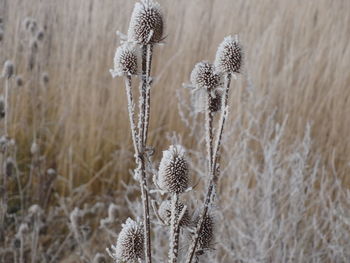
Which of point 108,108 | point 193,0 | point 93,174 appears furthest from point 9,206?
point 193,0

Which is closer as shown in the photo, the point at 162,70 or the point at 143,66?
the point at 143,66

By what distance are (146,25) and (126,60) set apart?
73mm

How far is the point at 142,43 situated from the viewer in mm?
986

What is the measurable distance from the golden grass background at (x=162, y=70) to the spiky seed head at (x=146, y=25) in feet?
5.61

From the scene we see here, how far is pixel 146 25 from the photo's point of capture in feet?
3.20

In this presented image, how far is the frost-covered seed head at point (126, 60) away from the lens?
101cm

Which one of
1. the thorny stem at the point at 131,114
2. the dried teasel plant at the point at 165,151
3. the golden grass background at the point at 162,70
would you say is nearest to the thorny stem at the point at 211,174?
the dried teasel plant at the point at 165,151

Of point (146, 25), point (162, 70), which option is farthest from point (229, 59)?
point (162, 70)

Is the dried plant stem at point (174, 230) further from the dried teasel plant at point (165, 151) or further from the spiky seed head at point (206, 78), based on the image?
the spiky seed head at point (206, 78)

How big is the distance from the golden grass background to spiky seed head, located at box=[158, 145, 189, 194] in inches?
69.1

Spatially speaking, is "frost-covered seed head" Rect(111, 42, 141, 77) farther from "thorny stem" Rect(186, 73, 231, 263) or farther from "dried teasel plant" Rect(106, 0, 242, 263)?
"thorny stem" Rect(186, 73, 231, 263)

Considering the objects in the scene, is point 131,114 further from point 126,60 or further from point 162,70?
point 162,70

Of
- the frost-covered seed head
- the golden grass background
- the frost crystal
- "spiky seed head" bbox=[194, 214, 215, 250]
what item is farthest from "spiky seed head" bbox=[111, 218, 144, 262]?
the golden grass background

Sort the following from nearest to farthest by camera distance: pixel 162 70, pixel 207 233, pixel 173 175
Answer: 1. pixel 173 175
2. pixel 207 233
3. pixel 162 70
